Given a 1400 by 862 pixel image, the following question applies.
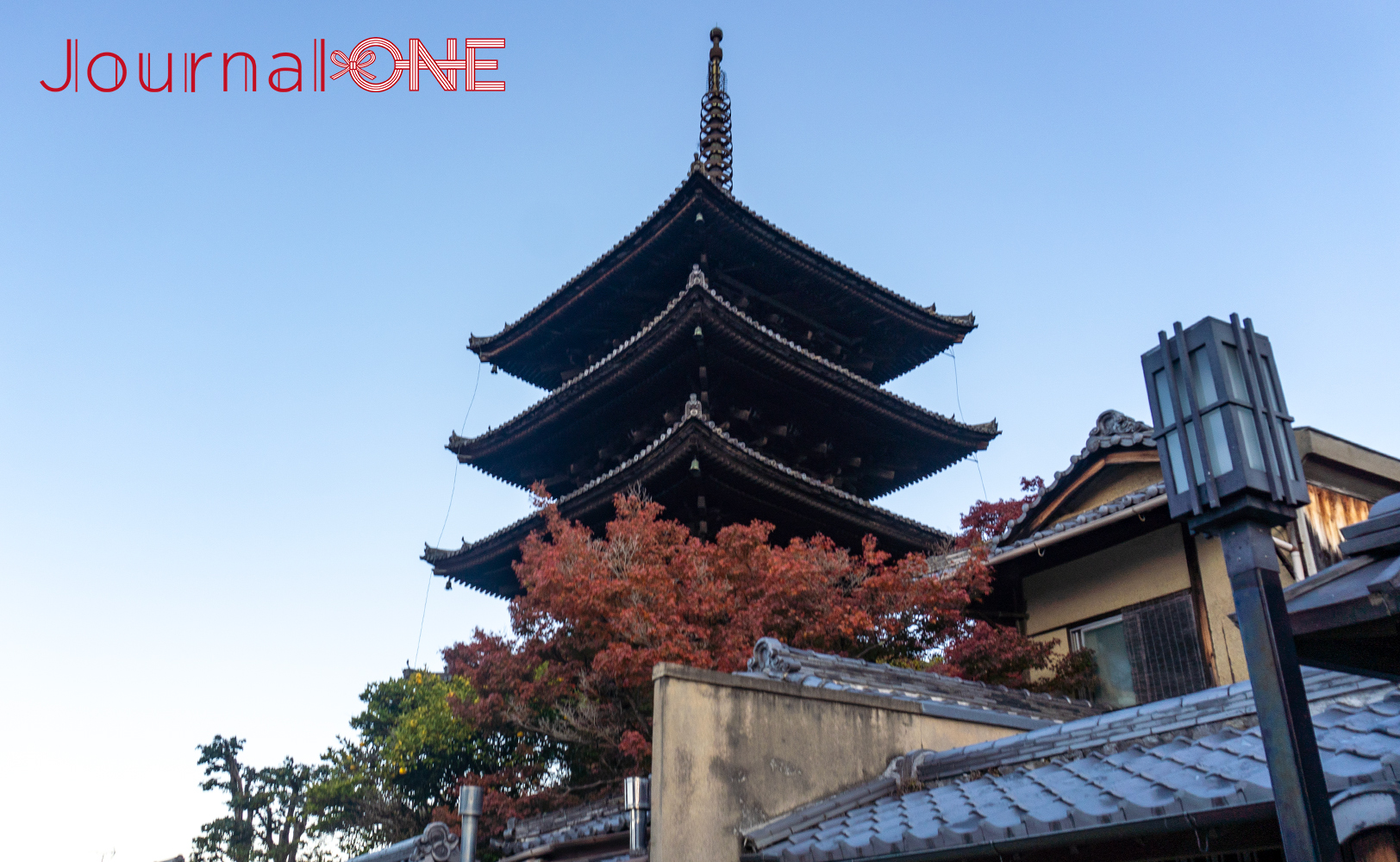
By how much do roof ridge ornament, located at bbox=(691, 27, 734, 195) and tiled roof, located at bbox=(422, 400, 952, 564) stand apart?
29.2 feet

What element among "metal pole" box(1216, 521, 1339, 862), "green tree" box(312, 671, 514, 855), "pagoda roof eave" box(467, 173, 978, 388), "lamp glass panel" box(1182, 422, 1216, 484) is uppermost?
"pagoda roof eave" box(467, 173, 978, 388)

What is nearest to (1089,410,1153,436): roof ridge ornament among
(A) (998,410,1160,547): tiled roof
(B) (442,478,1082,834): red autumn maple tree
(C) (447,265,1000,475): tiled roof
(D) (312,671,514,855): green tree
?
(A) (998,410,1160,547): tiled roof

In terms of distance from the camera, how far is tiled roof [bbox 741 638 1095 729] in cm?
740

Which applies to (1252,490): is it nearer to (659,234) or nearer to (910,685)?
(910,685)

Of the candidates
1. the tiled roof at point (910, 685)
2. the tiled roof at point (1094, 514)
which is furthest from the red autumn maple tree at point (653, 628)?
the tiled roof at point (910, 685)

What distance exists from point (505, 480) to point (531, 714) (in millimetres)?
8642

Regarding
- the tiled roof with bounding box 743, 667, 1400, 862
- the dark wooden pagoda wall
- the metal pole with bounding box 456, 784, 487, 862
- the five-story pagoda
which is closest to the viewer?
the tiled roof with bounding box 743, 667, 1400, 862

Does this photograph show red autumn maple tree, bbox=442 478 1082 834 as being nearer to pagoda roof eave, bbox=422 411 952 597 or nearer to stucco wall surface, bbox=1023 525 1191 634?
stucco wall surface, bbox=1023 525 1191 634

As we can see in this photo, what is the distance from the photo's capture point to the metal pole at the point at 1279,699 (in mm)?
2693

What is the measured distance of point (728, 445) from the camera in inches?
635

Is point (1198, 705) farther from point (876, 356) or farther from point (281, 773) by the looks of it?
point (281, 773)

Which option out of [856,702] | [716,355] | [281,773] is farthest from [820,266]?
[281,773]

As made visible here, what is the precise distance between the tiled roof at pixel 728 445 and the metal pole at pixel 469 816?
27.2 feet

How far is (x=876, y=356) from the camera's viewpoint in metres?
22.6
